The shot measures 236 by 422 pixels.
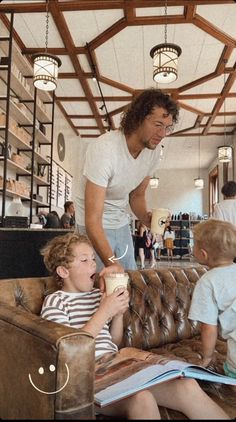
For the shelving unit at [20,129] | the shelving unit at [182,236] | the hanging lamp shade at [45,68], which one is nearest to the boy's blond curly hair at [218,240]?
the shelving unit at [20,129]

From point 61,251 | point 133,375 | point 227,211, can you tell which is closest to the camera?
point 133,375

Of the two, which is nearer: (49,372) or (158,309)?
(49,372)

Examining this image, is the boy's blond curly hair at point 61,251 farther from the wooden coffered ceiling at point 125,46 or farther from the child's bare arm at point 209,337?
the wooden coffered ceiling at point 125,46

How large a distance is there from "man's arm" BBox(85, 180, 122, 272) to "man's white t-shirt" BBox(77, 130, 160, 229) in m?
0.04

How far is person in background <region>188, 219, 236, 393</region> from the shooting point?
1.48 m

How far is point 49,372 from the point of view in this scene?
0.95 m

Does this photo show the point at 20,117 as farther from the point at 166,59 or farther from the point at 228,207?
the point at 228,207

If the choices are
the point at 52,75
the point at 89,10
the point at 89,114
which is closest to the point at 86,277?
the point at 52,75

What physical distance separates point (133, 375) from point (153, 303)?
35.3 inches

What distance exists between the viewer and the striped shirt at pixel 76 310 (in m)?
1.42

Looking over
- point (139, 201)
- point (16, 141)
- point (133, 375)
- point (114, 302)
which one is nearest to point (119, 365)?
point (133, 375)

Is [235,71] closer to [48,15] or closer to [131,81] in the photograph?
[131,81]

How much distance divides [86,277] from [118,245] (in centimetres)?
51

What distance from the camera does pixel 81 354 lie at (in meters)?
0.96
